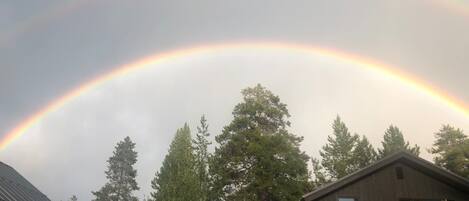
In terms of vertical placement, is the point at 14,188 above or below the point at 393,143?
below

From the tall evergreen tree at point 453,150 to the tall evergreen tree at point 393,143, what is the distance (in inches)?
116

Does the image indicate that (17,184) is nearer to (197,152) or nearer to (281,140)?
(197,152)

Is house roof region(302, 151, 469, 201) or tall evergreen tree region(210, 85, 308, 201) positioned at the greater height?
tall evergreen tree region(210, 85, 308, 201)

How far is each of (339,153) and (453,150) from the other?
606 inches

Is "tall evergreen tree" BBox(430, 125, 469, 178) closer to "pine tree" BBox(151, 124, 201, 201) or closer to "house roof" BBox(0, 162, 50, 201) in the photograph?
"pine tree" BBox(151, 124, 201, 201)

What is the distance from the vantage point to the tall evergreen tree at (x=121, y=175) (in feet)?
211

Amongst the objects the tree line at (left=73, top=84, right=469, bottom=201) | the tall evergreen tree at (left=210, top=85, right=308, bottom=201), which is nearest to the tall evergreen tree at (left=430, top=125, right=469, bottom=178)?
the tree line at (left=73, top=84, right=469, bottom=201)

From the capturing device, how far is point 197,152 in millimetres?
48688

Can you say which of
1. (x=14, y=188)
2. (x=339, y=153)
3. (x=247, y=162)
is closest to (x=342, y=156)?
(x=339, y=153)

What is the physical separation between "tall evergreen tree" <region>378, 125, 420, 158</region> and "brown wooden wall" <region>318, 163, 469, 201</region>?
37.3 m

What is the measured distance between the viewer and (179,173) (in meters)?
38.5

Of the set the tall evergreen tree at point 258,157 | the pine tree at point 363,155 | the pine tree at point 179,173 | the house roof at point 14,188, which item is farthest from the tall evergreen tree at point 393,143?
the house roof at point 14,188

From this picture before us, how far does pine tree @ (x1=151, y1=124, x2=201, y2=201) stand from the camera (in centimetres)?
3750

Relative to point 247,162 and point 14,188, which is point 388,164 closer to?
point 247,162
